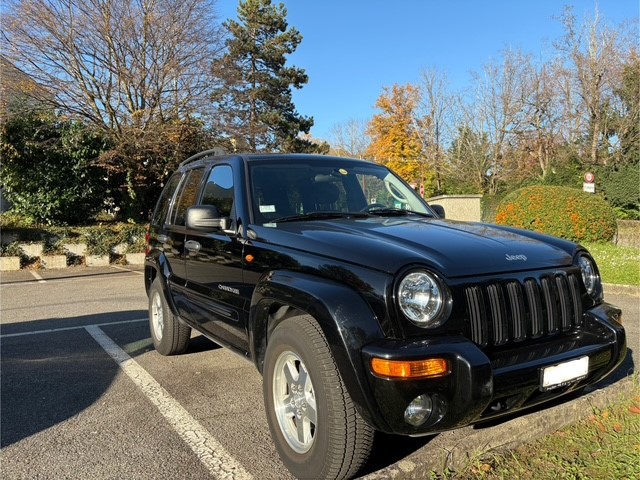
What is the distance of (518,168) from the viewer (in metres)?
35.9

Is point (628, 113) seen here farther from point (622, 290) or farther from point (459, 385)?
point (459, 385)

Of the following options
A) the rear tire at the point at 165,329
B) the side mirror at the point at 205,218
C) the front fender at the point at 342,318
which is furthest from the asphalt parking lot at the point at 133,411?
the side mirror at the point at 205,218

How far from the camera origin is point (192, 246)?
14.3 ft

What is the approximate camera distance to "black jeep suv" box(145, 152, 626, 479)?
93.3 inches

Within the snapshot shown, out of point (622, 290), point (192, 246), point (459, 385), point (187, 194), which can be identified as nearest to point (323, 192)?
point (192, 246)

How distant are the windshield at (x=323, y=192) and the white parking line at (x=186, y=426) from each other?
1.49 m

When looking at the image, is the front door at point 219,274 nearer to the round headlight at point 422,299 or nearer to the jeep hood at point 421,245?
the jeep hood at point 421,245

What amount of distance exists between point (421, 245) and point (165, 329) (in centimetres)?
→ 332

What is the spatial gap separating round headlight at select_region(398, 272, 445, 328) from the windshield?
4.28 ft

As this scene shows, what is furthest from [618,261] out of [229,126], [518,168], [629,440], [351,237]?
[518,168]

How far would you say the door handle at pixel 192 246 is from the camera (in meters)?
4.25

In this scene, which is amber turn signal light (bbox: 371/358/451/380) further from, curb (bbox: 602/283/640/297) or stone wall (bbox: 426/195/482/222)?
stone wall (bbox: 426/195/482/222)

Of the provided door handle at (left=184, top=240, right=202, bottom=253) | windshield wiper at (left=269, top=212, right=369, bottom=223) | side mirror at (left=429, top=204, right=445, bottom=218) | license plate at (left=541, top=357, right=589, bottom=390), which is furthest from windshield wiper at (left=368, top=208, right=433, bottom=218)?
license plate at (left=541, top=357, right=589, bottom=390)

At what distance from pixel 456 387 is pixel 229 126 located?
60.8 ft
